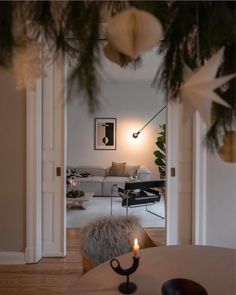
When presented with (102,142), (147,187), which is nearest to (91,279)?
(147,187)

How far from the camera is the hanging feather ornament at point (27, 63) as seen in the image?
619 millimetres

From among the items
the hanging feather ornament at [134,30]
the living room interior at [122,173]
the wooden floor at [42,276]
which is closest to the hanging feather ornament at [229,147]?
the living room interior at [122,173]

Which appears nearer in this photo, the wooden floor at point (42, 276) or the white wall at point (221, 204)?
the wooden floor at point (42, 276)

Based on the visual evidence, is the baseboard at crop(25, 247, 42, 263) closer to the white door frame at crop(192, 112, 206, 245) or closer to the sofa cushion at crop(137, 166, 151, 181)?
the white door frame at crop(192, 112, 206, 245)

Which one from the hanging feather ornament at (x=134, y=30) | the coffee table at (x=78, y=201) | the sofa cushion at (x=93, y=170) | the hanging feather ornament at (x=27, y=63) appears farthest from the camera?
the sofa cushion at (x=93, y=170)

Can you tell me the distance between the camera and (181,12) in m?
0.60

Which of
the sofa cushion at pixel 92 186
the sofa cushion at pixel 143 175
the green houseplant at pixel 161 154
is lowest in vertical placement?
the sofa cushion at pixel 92 186

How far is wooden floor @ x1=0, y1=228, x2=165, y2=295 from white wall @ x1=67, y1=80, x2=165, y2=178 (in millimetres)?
4699

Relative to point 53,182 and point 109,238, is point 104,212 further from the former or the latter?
point 109,238

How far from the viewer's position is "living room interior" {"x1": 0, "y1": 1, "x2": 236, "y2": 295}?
58 centimetres

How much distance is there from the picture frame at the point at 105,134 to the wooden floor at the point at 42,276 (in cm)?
472

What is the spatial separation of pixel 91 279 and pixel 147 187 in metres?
3.81

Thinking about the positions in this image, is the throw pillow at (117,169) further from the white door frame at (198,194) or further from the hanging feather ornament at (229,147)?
the hanging feather ornament at (229,147)

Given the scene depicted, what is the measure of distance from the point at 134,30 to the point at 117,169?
693 centimetres
